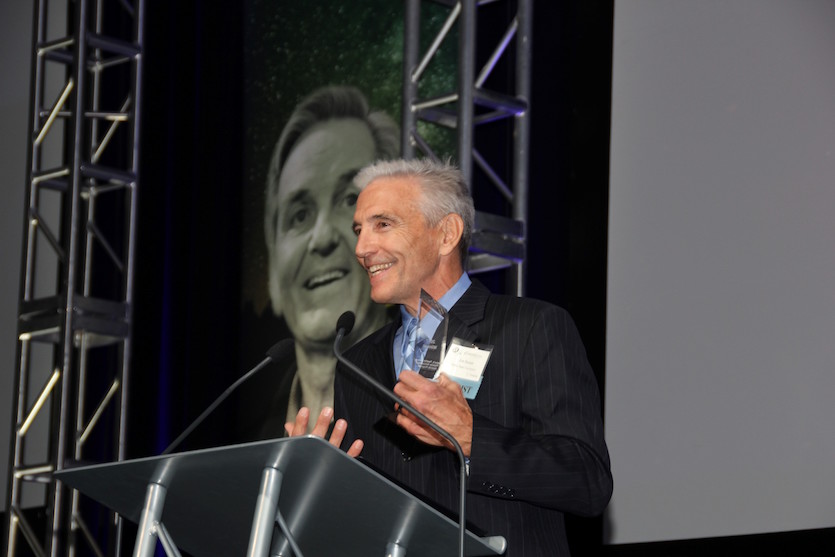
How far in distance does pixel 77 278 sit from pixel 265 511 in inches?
135

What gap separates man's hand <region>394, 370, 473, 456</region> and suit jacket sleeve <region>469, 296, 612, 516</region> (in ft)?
0.19

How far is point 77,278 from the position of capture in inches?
189

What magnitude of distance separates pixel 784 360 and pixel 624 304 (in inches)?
22.2

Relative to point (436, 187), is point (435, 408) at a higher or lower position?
lower

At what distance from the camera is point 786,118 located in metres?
3.65

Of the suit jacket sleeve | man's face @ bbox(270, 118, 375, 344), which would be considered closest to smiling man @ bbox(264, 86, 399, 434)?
man's face @ bbox(270, 118, 375, 344)

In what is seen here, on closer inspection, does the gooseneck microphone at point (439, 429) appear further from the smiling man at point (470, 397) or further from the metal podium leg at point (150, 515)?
the metal podium leg at point (150, 515)

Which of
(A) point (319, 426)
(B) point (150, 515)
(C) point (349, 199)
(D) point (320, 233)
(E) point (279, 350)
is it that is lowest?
(B) point (150, 515)

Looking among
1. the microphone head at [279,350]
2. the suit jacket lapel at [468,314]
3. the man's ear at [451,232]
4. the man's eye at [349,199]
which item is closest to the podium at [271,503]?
the microphone head at [279,350]

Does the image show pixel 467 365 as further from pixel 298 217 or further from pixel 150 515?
pixel 298 217

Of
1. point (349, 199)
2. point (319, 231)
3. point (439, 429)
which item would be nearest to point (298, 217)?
point (319, 231)

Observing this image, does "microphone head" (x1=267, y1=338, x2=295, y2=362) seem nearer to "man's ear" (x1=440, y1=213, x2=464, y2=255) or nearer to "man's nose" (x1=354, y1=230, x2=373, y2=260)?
"man's nose" (x1=354, y1=230, x2=373, y2=260)

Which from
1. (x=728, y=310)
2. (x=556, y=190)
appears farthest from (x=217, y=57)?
(x=728, y=310)

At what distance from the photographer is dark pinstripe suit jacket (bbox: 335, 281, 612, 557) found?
1971 millimetres
